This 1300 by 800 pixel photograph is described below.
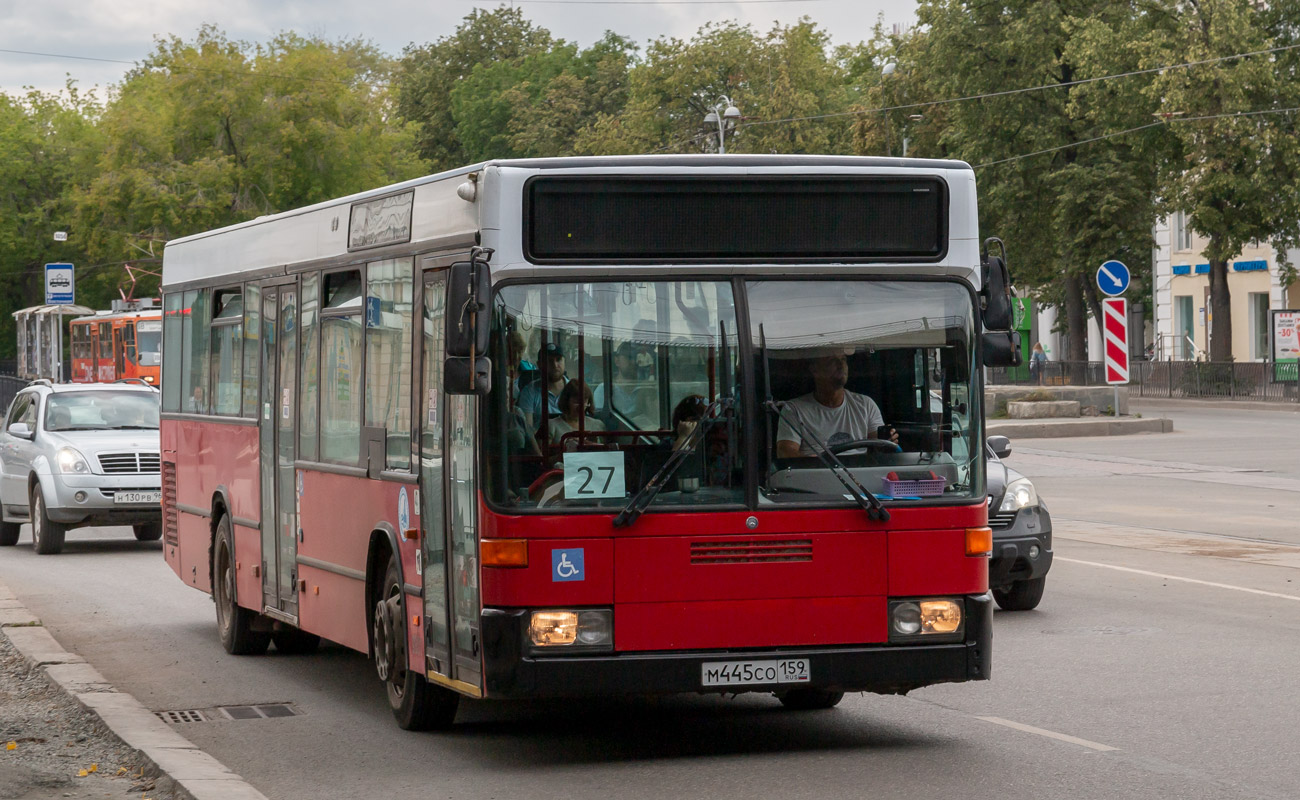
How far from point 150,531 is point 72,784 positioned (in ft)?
43.8

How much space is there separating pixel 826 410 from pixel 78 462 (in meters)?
13.4

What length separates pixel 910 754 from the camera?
308 inches

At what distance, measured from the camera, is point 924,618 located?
753 cm

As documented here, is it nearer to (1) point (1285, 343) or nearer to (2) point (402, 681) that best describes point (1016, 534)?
(2) point (402, 681)

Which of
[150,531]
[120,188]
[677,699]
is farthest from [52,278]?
[677,699]

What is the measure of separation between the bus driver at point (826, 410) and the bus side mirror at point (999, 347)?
0.58m

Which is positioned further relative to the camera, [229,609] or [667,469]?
[229,609]

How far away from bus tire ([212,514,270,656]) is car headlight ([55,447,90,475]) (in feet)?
24.6

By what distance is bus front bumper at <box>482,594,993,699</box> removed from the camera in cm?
724

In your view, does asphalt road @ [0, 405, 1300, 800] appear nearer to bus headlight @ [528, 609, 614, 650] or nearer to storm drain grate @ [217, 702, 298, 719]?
storm drain grate @ [217, 702, 298, 719]

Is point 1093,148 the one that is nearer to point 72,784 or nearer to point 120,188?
point 120,188

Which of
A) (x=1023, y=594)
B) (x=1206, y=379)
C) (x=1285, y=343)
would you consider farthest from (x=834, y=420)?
(x=1206, y=379)

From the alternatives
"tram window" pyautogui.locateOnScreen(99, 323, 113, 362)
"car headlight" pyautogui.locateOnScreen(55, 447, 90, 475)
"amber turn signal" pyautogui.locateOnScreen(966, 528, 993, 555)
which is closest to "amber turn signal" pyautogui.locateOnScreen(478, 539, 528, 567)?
"amber turn signal" pyautogui.locateOnScreen(966, 528, 993, 555)

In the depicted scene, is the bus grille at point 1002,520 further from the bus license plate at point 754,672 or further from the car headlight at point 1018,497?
the bus license plate at point 754,672
